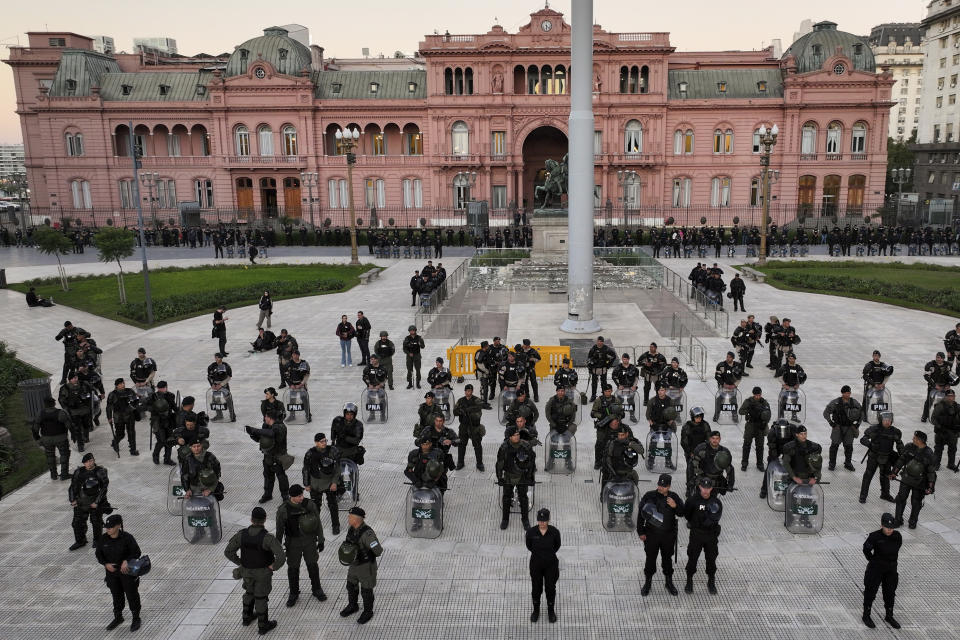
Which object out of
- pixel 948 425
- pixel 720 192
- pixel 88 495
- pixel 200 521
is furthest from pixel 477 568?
pixel 720 192

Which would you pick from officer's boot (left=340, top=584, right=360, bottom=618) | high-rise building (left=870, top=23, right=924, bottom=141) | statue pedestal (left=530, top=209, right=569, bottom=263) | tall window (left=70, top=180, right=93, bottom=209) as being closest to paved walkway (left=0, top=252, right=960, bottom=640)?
officer's boot (left=340, top=584, right=360, bottom=618)

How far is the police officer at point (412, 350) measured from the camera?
1805 cm

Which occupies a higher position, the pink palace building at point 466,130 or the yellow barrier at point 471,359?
the pink palace building at point 466,130

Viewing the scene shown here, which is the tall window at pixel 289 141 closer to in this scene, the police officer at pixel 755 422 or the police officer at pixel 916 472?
the police officer at pixel 755 422

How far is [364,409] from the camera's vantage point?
1603 cm

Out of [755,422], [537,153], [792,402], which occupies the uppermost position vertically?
[537,153]

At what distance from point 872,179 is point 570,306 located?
4896 cm

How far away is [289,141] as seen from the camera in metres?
61.6

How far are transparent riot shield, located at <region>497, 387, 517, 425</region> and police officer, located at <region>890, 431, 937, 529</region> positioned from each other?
275 inches

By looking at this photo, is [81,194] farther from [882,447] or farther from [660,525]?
[882,447]

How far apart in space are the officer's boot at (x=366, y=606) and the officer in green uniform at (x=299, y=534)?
739mm

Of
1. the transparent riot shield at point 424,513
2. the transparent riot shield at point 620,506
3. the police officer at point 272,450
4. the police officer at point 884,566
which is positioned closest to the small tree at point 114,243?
the police officer at point 272,450

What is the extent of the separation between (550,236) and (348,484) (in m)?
23.8

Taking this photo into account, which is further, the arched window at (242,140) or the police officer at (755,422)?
the arched window at (242,140)
